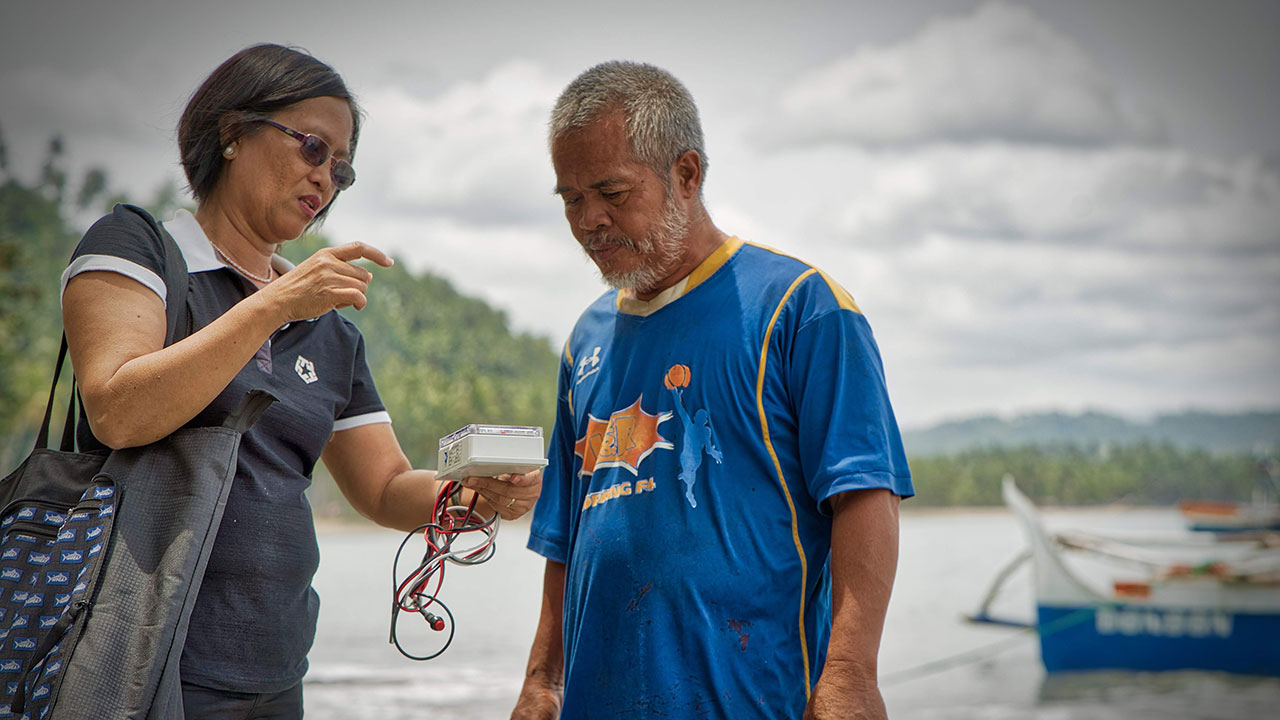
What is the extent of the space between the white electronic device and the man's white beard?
1.30 feet

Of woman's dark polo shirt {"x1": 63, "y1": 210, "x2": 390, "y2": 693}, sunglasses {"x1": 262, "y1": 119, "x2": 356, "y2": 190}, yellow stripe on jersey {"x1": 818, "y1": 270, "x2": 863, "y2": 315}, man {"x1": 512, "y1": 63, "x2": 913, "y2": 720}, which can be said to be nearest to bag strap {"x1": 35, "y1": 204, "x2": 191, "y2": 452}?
woman's dark polo shirt {"x1": 63, "y1": 210, "x2": 390, "y2": 693}

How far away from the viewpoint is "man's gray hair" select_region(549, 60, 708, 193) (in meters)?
1.97

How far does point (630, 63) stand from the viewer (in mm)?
2043

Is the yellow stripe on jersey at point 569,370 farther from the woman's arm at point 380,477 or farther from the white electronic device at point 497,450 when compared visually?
the white electronic device at point 497,450

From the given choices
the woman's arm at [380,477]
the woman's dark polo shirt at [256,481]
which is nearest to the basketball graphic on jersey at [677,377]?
the woman's arm at [380,477]

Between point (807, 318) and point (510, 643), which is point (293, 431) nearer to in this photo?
point (807, 318)

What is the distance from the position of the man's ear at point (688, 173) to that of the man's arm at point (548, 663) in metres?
0.78

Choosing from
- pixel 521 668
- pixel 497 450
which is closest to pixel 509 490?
pixel 497 450

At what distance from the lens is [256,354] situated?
1.79 metres

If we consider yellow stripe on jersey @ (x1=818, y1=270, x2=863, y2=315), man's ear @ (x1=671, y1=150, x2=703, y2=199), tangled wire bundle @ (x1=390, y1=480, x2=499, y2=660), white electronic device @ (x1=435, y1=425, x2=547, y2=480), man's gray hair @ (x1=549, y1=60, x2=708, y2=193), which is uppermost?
man's gray hair @ (x1=549, y1=60, x2=708, y2=193)

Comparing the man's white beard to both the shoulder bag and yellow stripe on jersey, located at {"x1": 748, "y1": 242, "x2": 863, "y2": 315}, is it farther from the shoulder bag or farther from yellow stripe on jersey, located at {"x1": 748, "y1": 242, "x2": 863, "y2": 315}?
the shoulder bag

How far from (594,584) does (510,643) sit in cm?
2614

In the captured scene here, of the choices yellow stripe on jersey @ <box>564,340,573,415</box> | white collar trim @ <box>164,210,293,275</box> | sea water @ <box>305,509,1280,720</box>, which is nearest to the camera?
white collar trim @ <box>164,210,293,275</box>

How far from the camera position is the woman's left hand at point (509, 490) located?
1.83 metres
